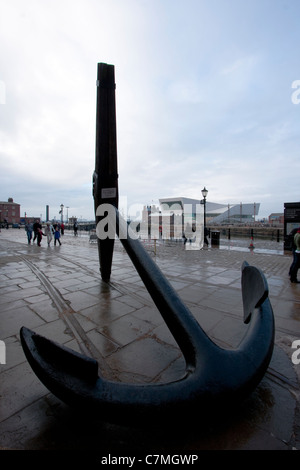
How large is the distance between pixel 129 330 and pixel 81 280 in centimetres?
249

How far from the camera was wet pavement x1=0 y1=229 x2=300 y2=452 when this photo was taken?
114 centimetres

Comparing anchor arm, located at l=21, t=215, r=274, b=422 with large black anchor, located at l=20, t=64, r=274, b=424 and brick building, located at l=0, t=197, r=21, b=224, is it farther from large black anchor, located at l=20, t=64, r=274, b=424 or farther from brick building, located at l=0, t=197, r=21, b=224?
brick building, located at l=0, t=197, r=21, b=224

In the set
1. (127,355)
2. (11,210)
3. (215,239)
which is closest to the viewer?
(127,355)

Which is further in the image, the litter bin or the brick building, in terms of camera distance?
the brick building

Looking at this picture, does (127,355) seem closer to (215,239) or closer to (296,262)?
(296,262)

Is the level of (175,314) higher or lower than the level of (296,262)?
higher

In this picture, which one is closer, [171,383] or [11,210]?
[171,383]

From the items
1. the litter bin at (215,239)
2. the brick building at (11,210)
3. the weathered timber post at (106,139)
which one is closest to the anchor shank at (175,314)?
the weathered timber post at (106,139)

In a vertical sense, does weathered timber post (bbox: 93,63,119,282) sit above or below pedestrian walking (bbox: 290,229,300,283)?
above

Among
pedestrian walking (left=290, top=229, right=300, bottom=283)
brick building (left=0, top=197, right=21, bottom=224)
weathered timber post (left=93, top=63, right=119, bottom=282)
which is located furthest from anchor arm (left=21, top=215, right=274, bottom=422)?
brick building (left=0, top=197, right=21, bottom=224)

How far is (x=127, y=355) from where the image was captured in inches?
74.6

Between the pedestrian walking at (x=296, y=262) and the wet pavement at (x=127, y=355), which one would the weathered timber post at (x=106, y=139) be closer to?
the wet pavement at (x=127, y=355)

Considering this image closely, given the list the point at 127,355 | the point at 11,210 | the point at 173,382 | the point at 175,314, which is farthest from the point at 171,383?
the point at 11,210
